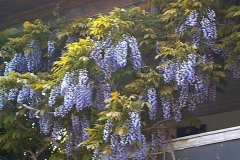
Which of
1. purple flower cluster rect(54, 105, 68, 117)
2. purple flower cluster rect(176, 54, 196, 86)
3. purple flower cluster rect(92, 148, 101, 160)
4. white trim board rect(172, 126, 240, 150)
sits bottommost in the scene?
white trim board rect(172, 126, 240, 150)

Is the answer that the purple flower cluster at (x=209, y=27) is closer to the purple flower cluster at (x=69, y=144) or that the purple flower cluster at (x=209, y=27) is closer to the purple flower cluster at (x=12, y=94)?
the purple flower cluster at (x=69, y=144)

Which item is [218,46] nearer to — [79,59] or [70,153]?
[79,59]

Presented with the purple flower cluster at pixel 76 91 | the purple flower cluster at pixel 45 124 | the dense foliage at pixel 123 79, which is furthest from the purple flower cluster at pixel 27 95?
the purple flower cluster at pixel 76 91

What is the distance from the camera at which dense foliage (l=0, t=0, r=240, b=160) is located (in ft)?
22.1

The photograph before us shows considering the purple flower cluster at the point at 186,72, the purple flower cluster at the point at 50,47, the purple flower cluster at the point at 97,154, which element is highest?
the purple flower cluster at the point at 50,47

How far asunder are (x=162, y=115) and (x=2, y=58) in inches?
116

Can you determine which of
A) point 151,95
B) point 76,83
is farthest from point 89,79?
point 151,95

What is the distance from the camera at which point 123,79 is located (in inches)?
310

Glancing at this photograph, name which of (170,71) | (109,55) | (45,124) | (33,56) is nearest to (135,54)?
(109,55)

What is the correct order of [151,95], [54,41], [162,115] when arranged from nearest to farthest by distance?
[151,95] < [162,115] < [54,41]

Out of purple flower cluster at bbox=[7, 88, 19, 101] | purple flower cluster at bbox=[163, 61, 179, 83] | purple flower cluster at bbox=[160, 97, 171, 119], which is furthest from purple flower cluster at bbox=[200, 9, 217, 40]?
purple flower cluster at bbox=[7, 88, 19, 101]

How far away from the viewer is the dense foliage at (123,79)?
22.1ft

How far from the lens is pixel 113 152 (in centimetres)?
654

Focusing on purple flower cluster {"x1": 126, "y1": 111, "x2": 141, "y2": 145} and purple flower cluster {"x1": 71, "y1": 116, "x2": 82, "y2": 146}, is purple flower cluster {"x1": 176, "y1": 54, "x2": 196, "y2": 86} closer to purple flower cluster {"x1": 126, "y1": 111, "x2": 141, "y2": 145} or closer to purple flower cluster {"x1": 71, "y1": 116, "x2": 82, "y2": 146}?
purple flower cluster {"x1": 126, "y1": 111, "x2": 141, "y2": 145}
